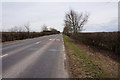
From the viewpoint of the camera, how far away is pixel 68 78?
3.71 m

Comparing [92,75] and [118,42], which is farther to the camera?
[118,42]

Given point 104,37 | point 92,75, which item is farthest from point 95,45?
point 92,75

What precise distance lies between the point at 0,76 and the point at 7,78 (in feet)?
1.40

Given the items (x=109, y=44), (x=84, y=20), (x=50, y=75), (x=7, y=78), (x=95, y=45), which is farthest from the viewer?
(x=84, y=20)

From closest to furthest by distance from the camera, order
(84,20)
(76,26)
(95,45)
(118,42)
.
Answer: (118,42), (95,45), (76,26), (84,20)

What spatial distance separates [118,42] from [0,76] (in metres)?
8.88

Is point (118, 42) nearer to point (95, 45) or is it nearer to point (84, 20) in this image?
point (95, 45)

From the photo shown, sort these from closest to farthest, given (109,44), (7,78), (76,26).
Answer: (7,78) < (109,44) < (76,26)

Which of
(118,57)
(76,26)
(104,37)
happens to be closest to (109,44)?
(104,37)

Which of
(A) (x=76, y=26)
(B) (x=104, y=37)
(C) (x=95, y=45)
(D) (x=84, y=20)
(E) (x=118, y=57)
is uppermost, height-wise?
(D) (x=84, y=20)

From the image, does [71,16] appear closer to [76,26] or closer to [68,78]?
[76,26]

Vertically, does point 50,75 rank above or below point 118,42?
below

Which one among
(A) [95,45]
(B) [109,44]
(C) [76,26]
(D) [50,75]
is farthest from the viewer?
(C) [76,26]

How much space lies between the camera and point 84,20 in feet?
86.0
